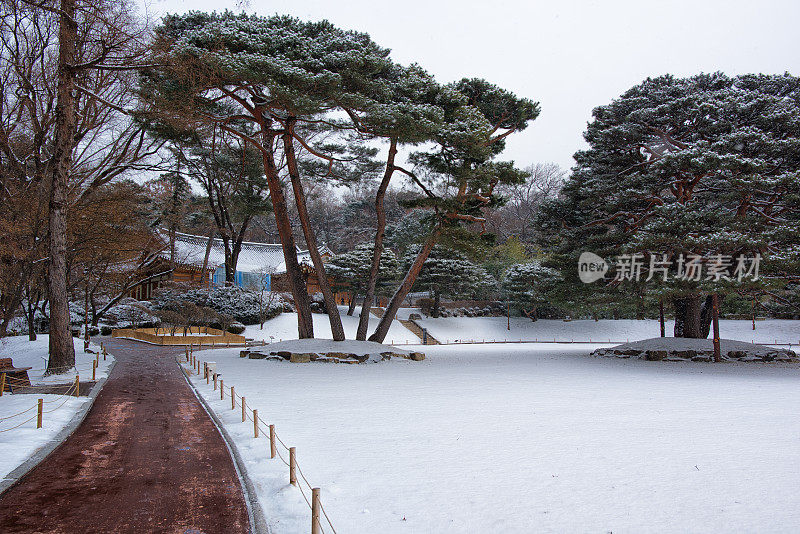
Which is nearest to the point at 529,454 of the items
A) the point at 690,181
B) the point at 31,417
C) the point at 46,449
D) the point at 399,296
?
the point at 46,449

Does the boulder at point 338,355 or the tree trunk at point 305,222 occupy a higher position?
the tree trunk at point 305,222

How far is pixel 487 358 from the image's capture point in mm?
19406

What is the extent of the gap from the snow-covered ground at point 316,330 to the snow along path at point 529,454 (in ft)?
59.4

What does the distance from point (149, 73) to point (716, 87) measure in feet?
63.2

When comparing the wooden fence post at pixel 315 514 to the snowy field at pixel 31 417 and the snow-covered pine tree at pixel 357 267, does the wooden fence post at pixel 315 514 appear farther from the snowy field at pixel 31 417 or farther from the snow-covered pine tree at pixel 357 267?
the snow-covered pine tree at pixel 357 267

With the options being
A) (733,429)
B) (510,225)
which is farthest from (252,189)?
(510,225)

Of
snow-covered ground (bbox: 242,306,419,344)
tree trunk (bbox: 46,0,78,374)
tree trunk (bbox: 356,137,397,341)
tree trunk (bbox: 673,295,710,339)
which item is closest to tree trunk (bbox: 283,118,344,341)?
tree trunk (bbox: 356,137,397,341)

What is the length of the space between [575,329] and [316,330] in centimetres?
1872

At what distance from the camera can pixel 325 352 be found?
1688cm

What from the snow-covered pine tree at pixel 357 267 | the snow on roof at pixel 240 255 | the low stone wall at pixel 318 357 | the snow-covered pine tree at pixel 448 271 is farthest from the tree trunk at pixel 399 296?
the snow on roof at pixel 240 255

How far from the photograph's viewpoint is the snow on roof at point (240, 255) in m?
35.2

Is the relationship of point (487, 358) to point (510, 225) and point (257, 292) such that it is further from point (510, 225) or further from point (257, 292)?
point (510, 225)

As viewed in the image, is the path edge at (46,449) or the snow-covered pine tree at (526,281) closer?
the path edge at (46,449)

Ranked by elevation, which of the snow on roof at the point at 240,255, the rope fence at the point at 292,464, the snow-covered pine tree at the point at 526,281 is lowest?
the rope fence at the point at 292,464
